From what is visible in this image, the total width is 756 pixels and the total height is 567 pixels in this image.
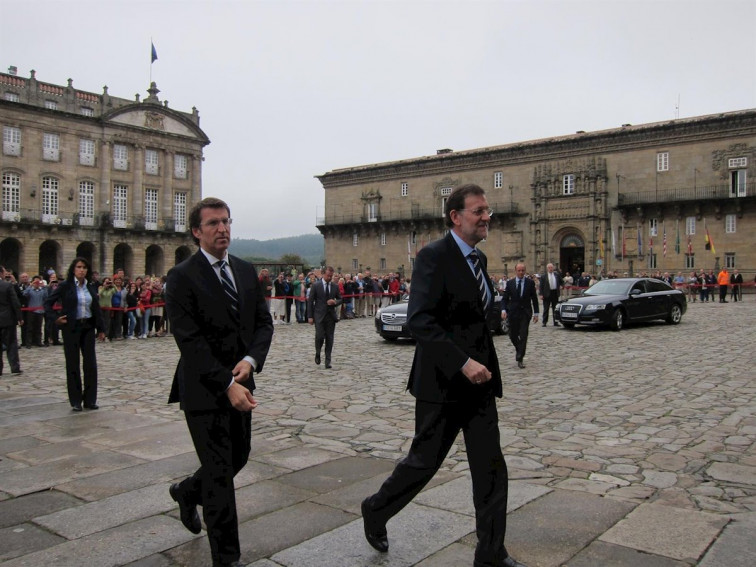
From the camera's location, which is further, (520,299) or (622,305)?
(622,305)

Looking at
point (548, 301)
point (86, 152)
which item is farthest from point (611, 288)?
point (86, 152)

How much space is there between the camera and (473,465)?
10.4 feet

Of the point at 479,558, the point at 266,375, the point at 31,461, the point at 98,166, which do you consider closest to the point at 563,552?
the point at 479,558

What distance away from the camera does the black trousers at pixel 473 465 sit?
10.1ft

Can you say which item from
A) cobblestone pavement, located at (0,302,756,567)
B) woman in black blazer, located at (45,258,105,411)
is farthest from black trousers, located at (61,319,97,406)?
cobblestone pavement, located at (0,302,756,567)

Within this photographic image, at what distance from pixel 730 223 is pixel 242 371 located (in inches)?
1728

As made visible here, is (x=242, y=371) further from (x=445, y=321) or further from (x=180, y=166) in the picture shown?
(x=180, y=166)

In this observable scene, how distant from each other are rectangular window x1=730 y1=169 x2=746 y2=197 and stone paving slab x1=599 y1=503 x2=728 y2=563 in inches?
1649

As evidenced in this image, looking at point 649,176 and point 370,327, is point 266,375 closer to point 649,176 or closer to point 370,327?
point 370,327

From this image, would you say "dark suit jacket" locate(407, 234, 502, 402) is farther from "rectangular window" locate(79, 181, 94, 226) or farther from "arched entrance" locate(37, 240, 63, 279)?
"rectangular window" locate(79, 181, 94, 226)

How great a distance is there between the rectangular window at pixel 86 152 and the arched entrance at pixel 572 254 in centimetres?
3633

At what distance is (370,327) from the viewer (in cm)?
2061

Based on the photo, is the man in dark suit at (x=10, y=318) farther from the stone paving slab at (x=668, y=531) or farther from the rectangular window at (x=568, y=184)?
the rectangular window at (x=568, y=184)

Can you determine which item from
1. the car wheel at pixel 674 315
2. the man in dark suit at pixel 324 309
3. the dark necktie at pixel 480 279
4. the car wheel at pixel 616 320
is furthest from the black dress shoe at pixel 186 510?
the car wheel at pixel 674 315
